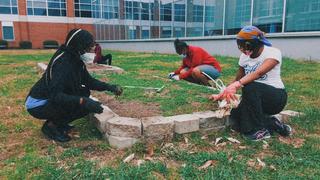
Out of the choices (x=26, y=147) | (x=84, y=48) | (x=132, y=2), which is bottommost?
(x=26, y=147)

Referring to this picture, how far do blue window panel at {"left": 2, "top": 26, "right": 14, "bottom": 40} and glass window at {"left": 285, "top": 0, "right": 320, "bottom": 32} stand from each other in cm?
3056

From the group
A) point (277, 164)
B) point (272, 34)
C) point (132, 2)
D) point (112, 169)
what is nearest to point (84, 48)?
point (112, 169)

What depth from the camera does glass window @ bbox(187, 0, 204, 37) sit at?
54.5 ft

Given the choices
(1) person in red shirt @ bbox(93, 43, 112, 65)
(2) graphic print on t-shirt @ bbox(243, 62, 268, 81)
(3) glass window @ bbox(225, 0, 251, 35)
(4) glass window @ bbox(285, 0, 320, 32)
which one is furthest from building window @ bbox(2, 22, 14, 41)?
(2) graphic print on t-shirt @ bbox(243, 62, 268, 81)

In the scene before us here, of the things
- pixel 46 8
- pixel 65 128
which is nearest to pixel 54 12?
pixel 46 8

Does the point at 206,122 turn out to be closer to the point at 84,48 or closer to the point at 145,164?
the point at 145,164

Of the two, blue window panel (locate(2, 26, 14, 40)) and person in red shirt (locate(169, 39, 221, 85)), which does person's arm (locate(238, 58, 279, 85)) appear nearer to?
person in red shirt (locate(169, 39, 221, 85))

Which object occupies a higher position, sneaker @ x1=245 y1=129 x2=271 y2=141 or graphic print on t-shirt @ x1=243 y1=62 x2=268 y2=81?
graphic print on t-shirt @ x1=243 y1=62 x2=268 y2=81

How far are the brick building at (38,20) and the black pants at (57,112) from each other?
107ft

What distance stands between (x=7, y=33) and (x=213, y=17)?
26435 millimetres

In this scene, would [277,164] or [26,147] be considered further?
[26,147]

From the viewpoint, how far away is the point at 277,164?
2.98 meters

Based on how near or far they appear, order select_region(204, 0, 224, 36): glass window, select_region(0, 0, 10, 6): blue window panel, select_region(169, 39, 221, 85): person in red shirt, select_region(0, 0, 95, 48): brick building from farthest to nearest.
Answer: select_region(0, 0, 95, 48): brick building → select_region(0, 0, 10, 6): blue window panel → select_region(204, 0, 224, 36): glass window → select_region(169, 39, 221, 85): person in red shirt

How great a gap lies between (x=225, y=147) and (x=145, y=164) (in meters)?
0.94
